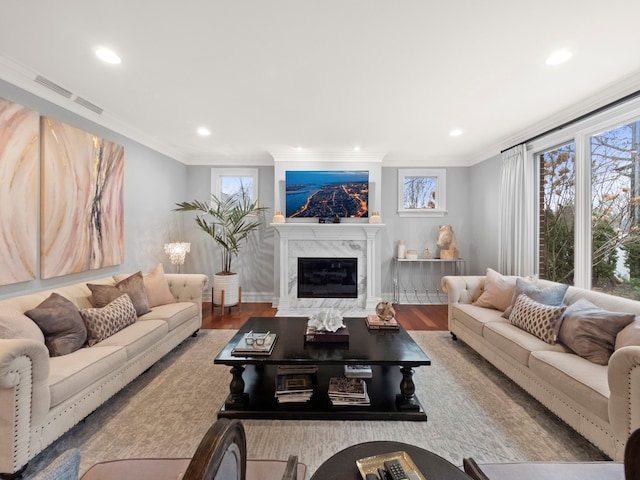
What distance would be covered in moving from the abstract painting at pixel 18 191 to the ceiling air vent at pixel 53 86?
0.94 feet

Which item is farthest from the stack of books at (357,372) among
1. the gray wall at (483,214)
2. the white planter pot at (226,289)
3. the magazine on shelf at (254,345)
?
the gray wall at (483,214)

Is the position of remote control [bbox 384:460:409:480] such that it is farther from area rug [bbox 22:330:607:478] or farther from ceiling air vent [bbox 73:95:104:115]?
ceiling air vent [bbox 73:95:104:115]

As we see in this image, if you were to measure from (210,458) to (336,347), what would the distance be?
1747 mm

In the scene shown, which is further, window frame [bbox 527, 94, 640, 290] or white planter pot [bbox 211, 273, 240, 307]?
white planter pot [bbox 211, 273, 240, 307]

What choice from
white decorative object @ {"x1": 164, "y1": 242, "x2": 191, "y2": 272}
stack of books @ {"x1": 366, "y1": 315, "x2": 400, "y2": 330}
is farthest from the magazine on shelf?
white decorative object @ {"x1": 164, "y1": 242, "x2": 191, "y2": 272}

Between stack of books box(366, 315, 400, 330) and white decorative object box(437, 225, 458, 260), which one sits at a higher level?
white decorative object box(437, 225, 458, 260)

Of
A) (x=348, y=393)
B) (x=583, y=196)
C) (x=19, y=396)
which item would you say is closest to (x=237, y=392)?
(x=348, y=393)

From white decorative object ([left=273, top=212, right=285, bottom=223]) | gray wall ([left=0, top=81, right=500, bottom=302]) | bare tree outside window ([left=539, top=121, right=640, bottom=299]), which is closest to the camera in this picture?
bare tree outside window ([left=539, top=121, right=640, bottom=299])

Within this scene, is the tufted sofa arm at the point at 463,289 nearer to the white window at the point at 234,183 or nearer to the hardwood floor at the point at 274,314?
the hardwood floor at the point at 274,314

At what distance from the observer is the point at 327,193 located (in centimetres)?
Result: 493

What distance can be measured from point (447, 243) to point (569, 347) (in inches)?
119

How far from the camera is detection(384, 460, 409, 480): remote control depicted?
0.95 metres

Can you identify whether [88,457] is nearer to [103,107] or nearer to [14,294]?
[14,294]

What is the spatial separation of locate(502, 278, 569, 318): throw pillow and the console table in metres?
2.40
